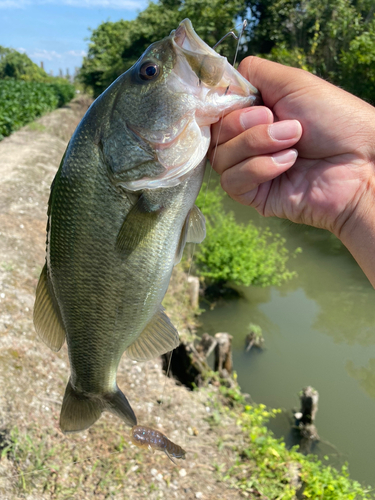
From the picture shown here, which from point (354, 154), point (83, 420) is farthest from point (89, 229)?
point (354, 154)

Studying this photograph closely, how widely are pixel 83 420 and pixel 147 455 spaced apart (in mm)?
2170

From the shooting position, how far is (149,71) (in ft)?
4.35

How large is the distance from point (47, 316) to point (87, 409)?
47cm

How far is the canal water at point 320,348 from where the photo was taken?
18.3 ft

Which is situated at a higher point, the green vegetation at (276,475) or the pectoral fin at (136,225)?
the pectoral fin at (136,225)

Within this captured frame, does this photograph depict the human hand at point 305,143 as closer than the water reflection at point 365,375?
Yes

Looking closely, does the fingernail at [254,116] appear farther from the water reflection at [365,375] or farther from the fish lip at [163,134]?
the water reflection at [365,375]

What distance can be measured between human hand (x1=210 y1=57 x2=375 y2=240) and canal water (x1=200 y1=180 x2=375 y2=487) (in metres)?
4.38

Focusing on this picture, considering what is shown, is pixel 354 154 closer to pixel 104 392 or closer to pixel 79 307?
pixel 79 307

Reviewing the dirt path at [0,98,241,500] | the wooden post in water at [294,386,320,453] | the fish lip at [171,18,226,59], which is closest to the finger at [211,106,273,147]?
the fish lip at [171,18,226,59]

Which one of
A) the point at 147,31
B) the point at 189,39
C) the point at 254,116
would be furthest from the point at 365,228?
the point at 147,31

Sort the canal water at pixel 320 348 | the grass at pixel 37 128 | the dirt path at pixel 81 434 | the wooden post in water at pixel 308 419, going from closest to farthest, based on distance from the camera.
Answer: the dirt path at pixel 81 434 → the wooden post in water at pixel 308 419 → the canal water at pixel 320 348 → the grass at pixel 37 128

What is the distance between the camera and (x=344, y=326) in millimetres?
8242

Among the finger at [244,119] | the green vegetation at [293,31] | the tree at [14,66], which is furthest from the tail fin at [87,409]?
the tree at [14,66]
